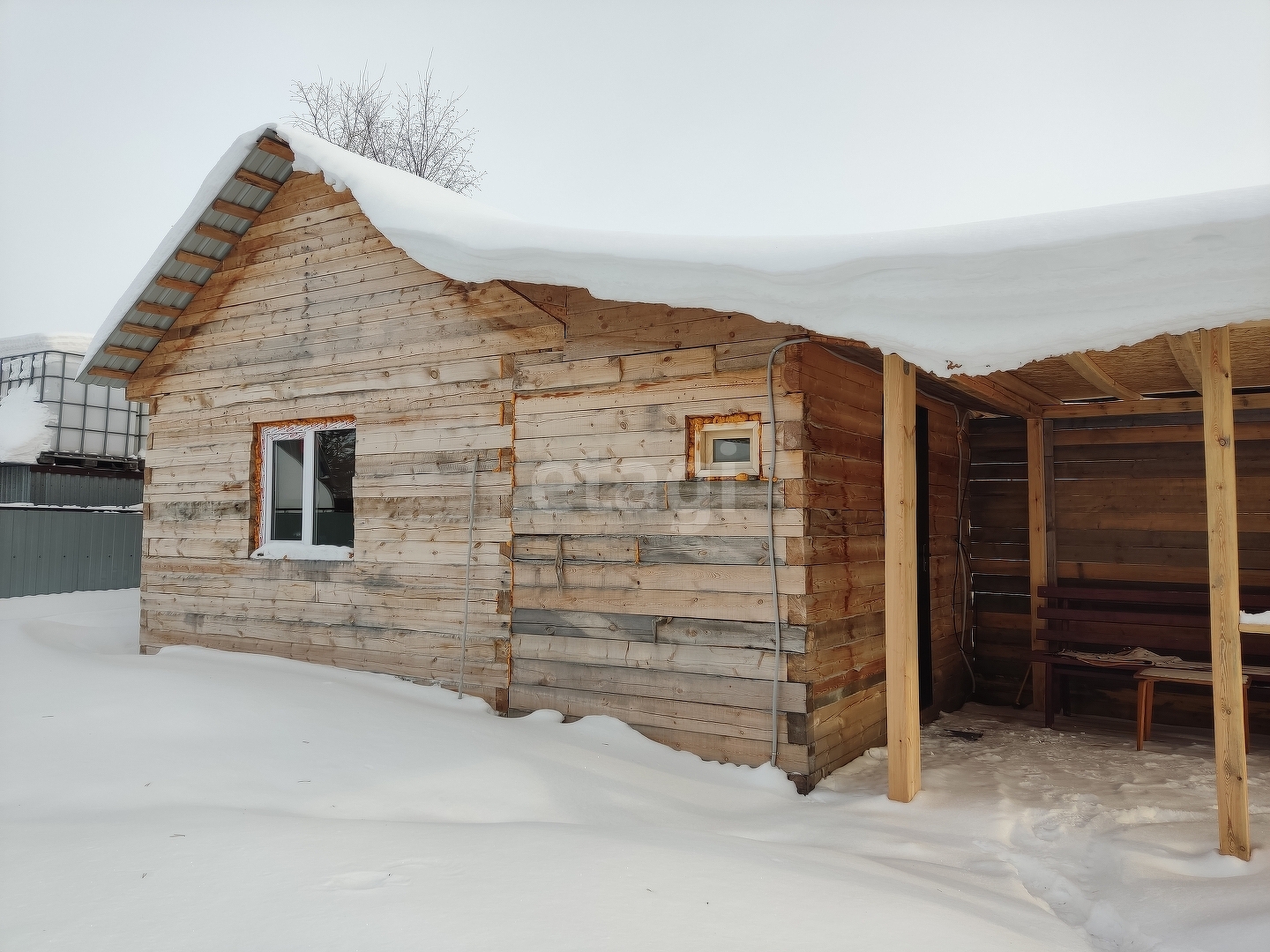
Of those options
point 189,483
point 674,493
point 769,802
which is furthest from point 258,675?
point 769,802

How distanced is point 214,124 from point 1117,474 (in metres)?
43.3

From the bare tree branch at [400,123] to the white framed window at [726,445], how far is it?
1656cm

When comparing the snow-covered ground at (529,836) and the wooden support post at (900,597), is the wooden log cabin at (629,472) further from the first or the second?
the snow-covered ground at (529,836)

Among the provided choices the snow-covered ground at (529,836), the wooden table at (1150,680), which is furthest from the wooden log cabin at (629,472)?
the wooden table at (1150,680)

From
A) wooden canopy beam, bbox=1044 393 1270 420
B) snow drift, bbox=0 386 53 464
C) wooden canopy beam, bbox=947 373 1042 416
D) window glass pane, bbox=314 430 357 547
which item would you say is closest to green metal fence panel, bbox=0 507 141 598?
snow drift, bbox=0 386 53 464

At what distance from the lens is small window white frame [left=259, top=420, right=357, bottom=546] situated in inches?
272

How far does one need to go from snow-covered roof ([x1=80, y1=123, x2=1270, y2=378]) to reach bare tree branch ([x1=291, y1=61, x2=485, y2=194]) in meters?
16.6

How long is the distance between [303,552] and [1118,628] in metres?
6.75

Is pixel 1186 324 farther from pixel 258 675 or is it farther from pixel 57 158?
pixel 57 158

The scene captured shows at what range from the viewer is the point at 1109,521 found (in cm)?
719

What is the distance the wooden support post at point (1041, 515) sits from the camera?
24.1ft

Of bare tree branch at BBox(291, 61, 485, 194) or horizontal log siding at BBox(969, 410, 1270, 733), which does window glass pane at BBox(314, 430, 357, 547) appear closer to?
horizontal log siding at BBox(969, 410, 1270, 733)

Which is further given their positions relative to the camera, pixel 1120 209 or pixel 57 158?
pixel 57 158

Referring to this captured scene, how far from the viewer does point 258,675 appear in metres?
6.11
